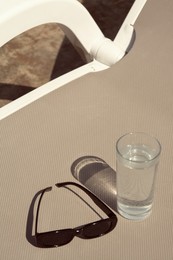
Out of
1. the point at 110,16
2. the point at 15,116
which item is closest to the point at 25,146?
the point at 15,116

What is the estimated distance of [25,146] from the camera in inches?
49.5

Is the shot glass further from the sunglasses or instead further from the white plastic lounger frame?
the white plastic lounger frame

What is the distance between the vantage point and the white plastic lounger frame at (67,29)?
140 cm

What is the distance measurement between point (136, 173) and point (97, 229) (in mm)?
135

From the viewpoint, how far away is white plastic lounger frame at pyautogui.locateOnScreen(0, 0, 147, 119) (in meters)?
1.40

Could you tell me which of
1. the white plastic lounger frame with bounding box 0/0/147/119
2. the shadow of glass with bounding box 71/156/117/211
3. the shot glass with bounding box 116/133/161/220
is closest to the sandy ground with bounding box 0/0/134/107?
the white plastic lounger frame with bounding box 0/0/147/119

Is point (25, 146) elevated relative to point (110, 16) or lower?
elevated

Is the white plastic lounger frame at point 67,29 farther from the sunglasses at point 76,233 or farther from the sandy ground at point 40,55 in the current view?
the sandy ground at point 40,55

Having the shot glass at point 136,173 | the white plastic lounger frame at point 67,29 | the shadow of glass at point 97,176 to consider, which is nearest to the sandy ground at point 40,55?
the white plastic lounger frame at point 67,29

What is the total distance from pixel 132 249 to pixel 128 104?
46 cm

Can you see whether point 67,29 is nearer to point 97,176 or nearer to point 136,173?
point 97,176

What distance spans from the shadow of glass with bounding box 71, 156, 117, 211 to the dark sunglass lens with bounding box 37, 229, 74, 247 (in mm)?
120

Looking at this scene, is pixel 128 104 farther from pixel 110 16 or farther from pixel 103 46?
pixel 110 16

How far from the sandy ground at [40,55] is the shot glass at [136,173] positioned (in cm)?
132
